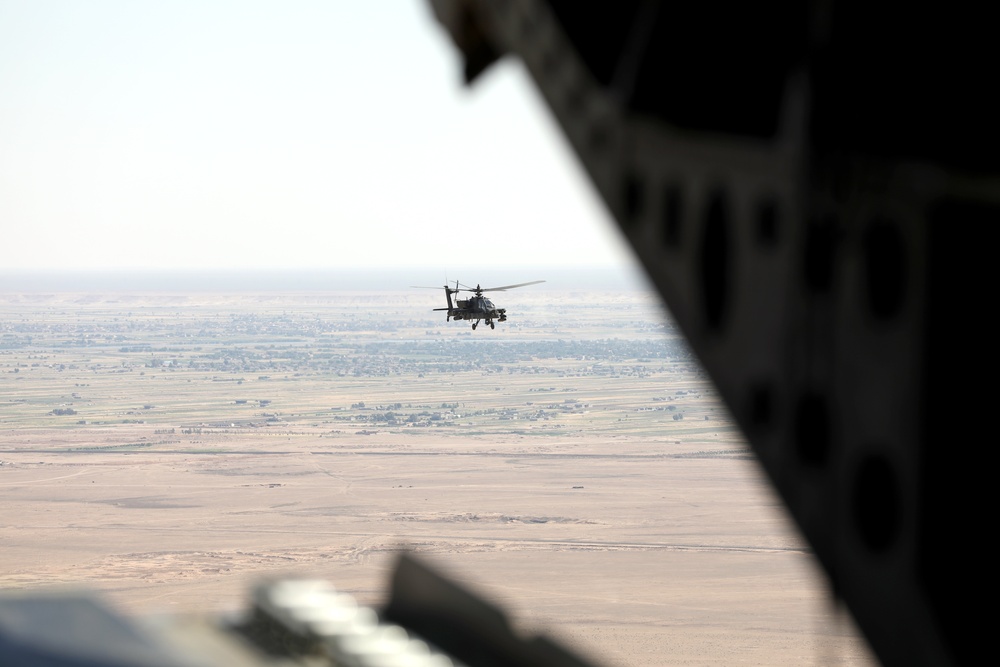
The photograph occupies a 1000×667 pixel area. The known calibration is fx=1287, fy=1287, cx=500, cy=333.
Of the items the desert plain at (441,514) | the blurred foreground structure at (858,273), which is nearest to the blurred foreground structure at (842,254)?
the blurred foreground structure at (858,273)

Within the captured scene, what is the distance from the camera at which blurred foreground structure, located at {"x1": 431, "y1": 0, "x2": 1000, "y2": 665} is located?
3.06m

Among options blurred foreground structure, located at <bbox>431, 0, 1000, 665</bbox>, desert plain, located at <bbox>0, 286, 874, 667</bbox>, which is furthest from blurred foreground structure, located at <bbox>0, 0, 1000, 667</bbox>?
desert plain, located at <bbox>0, 286, 874, 667</bbox>

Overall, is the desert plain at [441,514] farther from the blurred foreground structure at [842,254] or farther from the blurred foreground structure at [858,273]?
the blurred foreground structure at [858,273]

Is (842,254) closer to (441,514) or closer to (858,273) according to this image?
(858,273)

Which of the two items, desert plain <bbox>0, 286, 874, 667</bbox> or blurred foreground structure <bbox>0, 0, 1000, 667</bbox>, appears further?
desert plain <bbox>0, 286, 874, 667</bbox>

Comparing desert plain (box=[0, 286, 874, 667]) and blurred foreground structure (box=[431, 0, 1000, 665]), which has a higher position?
blurred foreground structure (box=[431, 0, 1000, 665])

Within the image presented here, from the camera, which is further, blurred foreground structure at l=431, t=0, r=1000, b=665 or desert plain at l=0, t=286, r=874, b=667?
desert plain at l=0, t=286, r=874, b=667

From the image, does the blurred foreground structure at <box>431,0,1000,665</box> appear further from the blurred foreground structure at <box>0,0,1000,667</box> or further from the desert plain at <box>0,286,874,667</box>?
the desert plain at <box>0,286,874,667</box>

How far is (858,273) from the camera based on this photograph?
10.5 feet

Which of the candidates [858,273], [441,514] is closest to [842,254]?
[858,273]

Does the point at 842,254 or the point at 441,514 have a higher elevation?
the point at 842,254

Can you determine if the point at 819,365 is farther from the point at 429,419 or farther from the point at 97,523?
the point at 429,419

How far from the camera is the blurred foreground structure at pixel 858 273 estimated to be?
306 centimetres

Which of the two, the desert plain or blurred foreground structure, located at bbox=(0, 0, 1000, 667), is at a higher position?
blurred foreground structure, located at bbox=(0, 0, 1000, 667)
